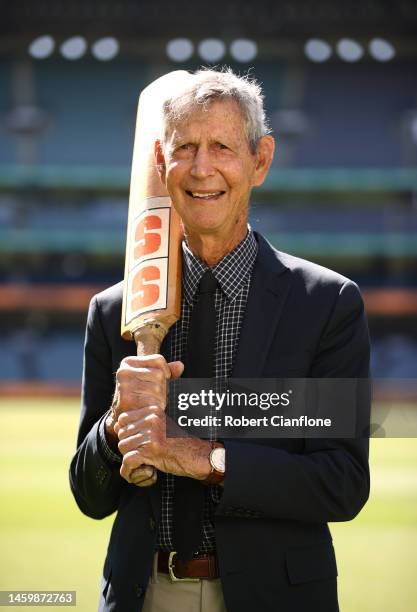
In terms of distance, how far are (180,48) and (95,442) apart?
1011cm

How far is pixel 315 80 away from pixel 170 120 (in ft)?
48.3

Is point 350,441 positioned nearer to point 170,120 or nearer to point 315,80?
point 170,120

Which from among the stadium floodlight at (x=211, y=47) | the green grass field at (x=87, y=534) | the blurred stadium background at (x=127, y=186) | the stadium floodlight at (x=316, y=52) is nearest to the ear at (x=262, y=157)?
the green grass field at (x=87, y=534)

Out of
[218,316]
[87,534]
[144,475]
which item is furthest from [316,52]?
[144,475]

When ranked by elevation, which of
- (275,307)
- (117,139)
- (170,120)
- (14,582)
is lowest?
(14,582)

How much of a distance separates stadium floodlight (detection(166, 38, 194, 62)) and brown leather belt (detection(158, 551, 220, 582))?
8.27m

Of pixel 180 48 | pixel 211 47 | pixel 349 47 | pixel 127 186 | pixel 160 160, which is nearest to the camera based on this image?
pixel 160 160

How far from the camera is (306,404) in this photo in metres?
1.58

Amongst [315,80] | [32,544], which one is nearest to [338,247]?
[315,80]

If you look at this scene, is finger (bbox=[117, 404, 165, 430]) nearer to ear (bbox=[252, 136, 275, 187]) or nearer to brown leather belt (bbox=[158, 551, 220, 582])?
brown leather belt (bbox=[158, 551, 220, 582])

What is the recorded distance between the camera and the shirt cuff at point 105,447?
1.50 metres

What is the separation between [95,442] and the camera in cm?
152

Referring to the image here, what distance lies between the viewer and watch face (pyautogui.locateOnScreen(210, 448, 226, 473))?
142cm

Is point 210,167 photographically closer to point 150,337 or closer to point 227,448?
point 150,337
